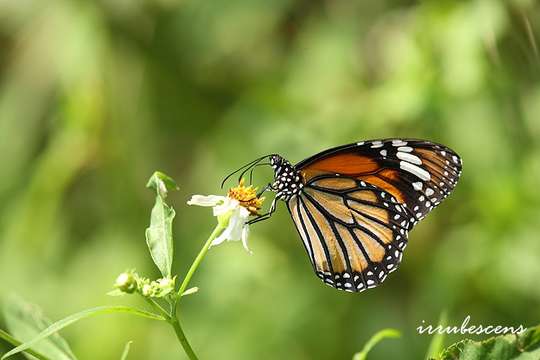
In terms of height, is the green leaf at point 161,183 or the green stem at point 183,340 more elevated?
the green leaf at point 161,183

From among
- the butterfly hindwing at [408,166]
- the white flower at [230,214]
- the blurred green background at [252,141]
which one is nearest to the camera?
the white flower at [230,214]

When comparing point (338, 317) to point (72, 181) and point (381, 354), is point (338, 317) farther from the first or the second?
point (72, 181)

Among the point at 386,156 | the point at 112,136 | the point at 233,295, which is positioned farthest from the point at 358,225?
the point at 112,136

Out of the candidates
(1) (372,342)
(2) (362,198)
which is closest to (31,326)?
(1) (372,342)

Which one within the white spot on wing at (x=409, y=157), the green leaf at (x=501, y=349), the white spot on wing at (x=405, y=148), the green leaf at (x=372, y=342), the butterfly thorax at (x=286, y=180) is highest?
the butterfly thorax at (x=286, y=180)

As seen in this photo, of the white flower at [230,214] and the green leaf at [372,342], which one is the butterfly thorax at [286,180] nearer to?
the white flower at [230,214]

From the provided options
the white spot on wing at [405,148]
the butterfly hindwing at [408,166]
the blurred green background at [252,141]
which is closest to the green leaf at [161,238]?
the butterfly hindwing at [408,166]

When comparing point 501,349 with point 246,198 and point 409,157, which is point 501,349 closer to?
point 246,198
